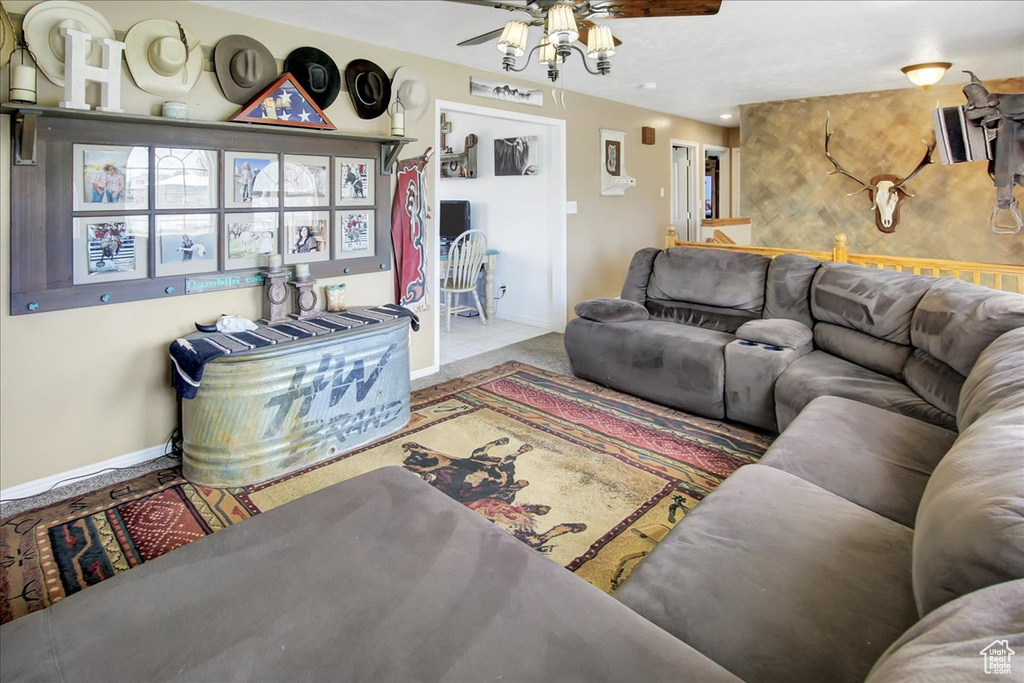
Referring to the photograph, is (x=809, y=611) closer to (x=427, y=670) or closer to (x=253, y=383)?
(x=427, y=670)

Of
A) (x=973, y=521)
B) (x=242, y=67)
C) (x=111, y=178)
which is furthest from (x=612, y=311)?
(x=973, y=521)

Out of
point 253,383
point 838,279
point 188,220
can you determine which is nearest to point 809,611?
point 253,383

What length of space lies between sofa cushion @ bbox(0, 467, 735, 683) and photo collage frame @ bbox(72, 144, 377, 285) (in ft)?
6.54

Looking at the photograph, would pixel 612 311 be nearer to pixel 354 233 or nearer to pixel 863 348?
pixel 863 348

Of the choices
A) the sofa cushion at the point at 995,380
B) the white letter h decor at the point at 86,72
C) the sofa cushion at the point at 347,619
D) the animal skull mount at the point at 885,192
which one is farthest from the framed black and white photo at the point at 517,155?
the sofa cushion at the point at 347,619

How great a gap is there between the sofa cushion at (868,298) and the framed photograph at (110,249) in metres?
3.79

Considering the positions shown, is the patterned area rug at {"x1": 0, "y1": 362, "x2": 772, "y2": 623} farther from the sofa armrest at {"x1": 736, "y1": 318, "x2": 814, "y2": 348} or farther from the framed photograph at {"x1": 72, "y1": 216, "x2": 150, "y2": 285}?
the framed photograph at {"x1": 72, "y1": 216, "x2": 150, "y2": 285}

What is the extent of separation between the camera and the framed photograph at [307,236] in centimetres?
338

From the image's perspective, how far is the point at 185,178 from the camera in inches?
115

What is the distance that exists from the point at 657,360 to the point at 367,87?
2553 mm

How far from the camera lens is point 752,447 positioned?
3.10 m

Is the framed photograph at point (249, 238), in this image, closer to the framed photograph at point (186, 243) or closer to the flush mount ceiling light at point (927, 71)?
the framed photograph at point (186, 243)

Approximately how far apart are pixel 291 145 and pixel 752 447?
3.10 metres

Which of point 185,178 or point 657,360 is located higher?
point 185,178
